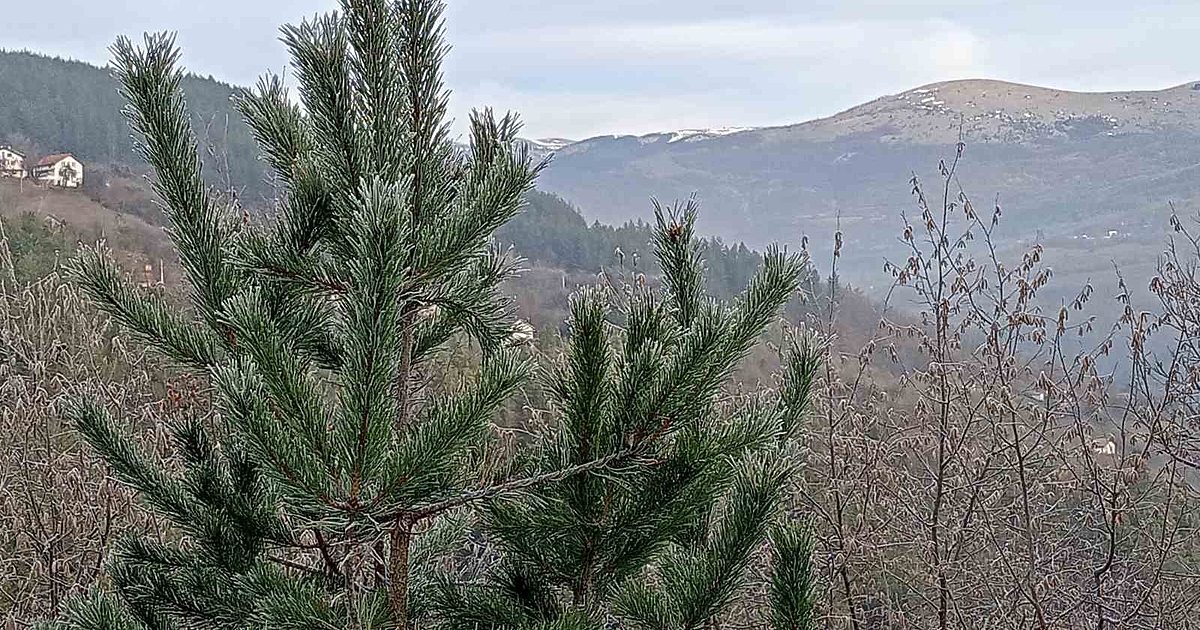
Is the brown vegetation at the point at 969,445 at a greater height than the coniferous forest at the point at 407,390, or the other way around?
the coniferous forest at the point at 407,390

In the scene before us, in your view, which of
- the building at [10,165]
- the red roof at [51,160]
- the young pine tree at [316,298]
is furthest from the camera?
the red roof at [51,160]

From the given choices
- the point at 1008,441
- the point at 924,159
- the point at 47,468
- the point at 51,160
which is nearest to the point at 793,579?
the point at 1008,441

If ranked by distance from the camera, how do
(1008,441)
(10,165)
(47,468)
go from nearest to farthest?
1. (1008,441)
2. (47,468)
3. (10,165)

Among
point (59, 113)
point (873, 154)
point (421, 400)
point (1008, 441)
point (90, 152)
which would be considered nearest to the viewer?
point (421, 400)

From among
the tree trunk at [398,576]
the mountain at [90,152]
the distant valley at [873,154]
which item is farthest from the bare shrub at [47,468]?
the mountain at [90,152]

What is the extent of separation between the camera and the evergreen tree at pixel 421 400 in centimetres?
165

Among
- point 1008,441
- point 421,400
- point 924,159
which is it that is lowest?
point 1008,441

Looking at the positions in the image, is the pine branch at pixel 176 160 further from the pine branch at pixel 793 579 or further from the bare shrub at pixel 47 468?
the bare shrub at pixel 47 468

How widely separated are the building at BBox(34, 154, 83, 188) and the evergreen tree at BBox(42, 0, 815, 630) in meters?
37.0

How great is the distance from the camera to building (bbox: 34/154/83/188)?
33938 mm

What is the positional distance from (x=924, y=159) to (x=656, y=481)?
5212 cm

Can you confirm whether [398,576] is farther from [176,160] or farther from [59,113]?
[59,113]

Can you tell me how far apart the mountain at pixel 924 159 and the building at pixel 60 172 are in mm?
18599

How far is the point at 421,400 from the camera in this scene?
2.01 meters
